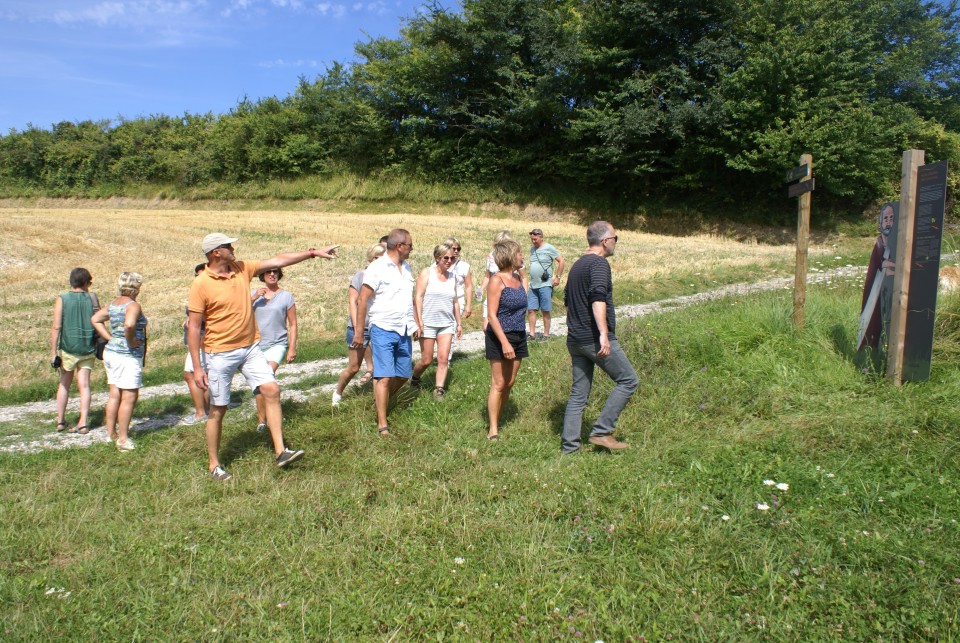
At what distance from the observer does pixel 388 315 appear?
6.14 meters

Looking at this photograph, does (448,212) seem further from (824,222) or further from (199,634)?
(199,634)

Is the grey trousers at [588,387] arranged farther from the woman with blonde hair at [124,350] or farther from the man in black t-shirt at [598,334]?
the woman with blonde hair at [124,350]

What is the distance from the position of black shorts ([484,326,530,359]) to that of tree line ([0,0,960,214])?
24865 millimetres

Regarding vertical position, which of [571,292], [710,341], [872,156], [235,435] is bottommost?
[235,435]

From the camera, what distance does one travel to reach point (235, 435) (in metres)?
6.42


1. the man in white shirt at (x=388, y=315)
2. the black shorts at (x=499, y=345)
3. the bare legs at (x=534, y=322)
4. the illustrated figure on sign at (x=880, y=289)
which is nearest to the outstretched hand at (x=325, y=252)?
the man in white shirt at (x=388, y=315)

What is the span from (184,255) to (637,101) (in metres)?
20.1

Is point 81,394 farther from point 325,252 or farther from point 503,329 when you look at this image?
point 503,329

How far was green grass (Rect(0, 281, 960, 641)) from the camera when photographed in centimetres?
332

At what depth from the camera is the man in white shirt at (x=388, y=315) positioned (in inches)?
241

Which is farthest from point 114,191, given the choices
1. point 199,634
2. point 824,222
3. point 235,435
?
point 199,634

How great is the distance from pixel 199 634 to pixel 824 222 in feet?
105

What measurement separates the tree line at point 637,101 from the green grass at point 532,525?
24.4m

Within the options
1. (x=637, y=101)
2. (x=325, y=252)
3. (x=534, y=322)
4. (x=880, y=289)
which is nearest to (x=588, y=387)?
(x=325, y=252)
